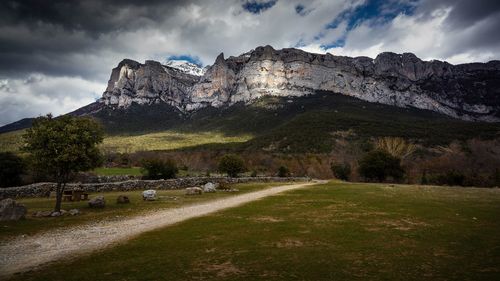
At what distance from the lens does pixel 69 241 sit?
48.4 ft

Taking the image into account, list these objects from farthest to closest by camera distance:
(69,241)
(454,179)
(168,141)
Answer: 1. (168,141)
2. (454,179)
3. (69,241)

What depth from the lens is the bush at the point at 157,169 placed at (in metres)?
56.2

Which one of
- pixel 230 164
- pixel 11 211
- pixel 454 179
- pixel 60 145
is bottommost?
pixel 454 179

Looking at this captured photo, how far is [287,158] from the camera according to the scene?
99.4 m

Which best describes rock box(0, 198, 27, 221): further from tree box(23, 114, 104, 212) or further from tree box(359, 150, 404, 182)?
→ tree box(359, 150, 404, 182)

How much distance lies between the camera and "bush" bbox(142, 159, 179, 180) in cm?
5622

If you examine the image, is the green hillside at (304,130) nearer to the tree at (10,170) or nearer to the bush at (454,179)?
the tree at (10,170)

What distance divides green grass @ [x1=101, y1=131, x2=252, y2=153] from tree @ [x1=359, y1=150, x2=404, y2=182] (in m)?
90.5

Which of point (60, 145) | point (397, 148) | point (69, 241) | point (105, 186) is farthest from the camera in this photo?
point (397, 148)

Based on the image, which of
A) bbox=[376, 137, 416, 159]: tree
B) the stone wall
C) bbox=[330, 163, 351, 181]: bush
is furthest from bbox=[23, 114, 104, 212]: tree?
bbox=[376, 137, 416, 159]: tree

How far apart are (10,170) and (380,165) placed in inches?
2386

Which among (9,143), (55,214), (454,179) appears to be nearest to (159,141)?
(9,143)

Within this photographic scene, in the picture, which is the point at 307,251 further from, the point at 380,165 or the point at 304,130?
the point at 304,130

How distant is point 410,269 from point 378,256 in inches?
57.7
